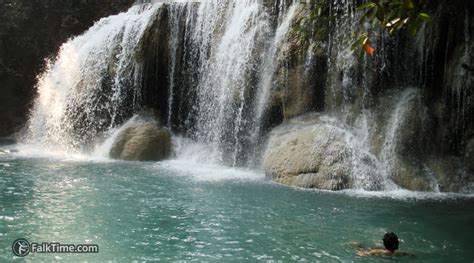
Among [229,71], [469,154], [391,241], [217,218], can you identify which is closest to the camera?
[391,241]

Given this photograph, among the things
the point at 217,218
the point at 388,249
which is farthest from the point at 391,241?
the point at 217,218

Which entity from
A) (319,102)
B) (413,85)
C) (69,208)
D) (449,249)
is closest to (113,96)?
(319,102)

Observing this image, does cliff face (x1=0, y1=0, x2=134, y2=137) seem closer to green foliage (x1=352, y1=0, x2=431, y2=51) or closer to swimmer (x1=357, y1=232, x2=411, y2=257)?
swimmer (x1=357, y1=232, x2=411, y2=257)

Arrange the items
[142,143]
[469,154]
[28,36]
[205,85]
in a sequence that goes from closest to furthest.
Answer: [469,154] → [142,143] → [205,85] → [28,36]

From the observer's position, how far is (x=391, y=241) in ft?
22.7

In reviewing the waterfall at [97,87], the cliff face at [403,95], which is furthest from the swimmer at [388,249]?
the waterfall at [97,87]

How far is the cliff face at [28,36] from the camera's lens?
23625 mm

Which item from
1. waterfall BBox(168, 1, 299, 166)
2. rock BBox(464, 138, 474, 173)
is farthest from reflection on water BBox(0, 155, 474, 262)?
waterfall BBox(168, 1, 299, 166)

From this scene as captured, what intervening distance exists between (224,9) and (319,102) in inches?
213

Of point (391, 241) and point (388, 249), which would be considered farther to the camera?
point (388, 249)

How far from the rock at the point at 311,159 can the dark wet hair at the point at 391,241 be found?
462 centimetres

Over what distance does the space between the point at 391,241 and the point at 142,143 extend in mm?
11385

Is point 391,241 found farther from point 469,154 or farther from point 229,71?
point 229,71

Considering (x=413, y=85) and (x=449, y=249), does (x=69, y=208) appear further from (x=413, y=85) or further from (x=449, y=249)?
(x=413, y=85)
